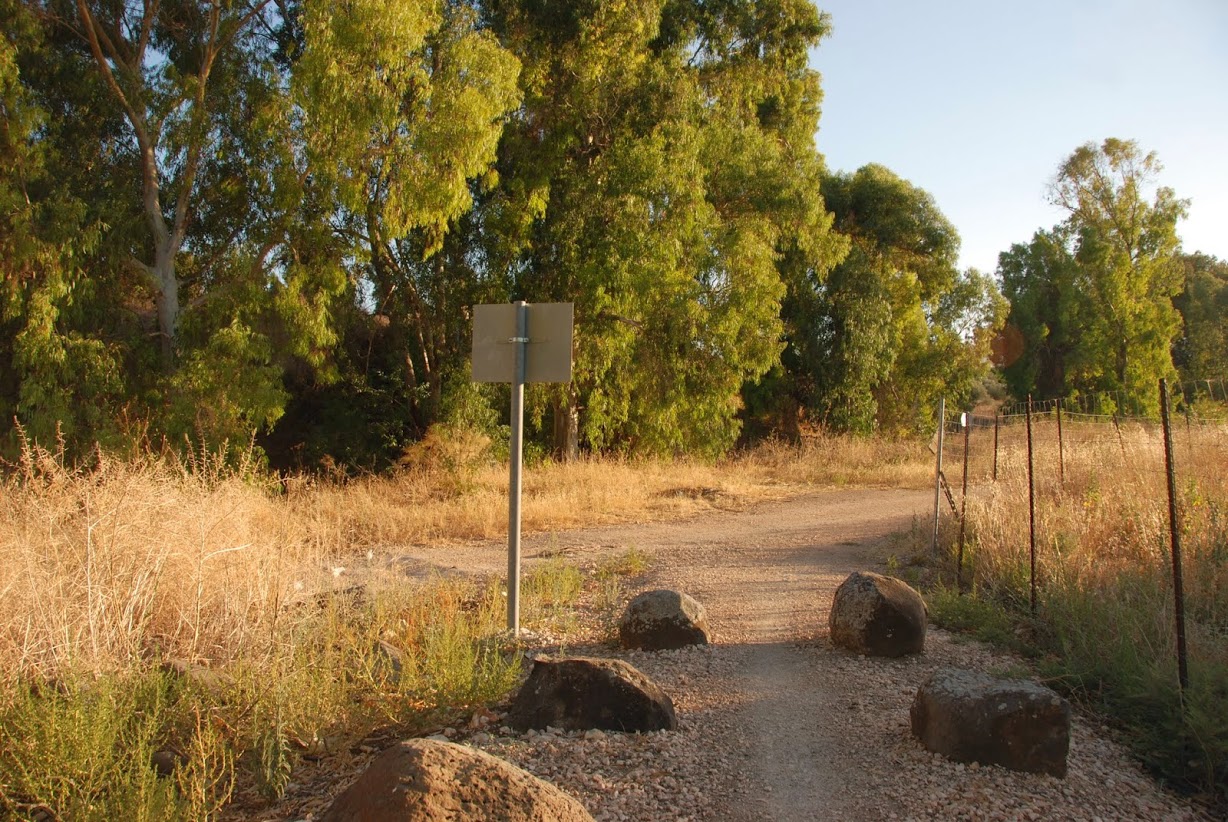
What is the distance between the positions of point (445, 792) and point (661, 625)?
3.60m

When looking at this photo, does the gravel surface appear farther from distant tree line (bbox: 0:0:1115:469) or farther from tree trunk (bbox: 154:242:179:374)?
tree trunk (bbox: 154:242:179:374)

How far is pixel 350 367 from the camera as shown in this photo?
66.3ft

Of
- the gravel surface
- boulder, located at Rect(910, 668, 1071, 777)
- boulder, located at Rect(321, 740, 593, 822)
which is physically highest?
boulder, located at Rect(321, 740, 593, 822)

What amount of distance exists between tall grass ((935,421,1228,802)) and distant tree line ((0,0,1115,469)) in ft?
31.7

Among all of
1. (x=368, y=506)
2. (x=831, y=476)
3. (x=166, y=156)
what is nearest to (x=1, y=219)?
(x=166, y=156)

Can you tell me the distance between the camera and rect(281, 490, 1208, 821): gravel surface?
13.6 feet

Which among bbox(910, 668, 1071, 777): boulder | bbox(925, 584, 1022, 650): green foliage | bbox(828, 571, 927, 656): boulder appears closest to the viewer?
bbox(910, 668, 1071, 777): boulder

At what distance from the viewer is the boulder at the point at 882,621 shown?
6363mm

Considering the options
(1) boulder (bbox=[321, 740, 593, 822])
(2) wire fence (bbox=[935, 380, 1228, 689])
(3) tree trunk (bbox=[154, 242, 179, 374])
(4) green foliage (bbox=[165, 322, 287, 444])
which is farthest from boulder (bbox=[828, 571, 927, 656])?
(3) tree trunk (bbox=[154, 242, 179, 374])

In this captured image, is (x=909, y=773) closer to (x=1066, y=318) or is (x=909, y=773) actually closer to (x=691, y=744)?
(x=691, y=744)

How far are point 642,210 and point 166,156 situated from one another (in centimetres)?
880

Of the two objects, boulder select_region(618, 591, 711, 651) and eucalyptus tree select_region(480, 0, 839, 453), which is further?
eucalyptus tree select_region(480, 0, 839, 453)

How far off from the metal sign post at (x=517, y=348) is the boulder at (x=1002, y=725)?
122 inches

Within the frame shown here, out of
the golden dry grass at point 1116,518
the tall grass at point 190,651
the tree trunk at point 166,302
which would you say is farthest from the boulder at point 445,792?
the tree trunk at point 166,302
